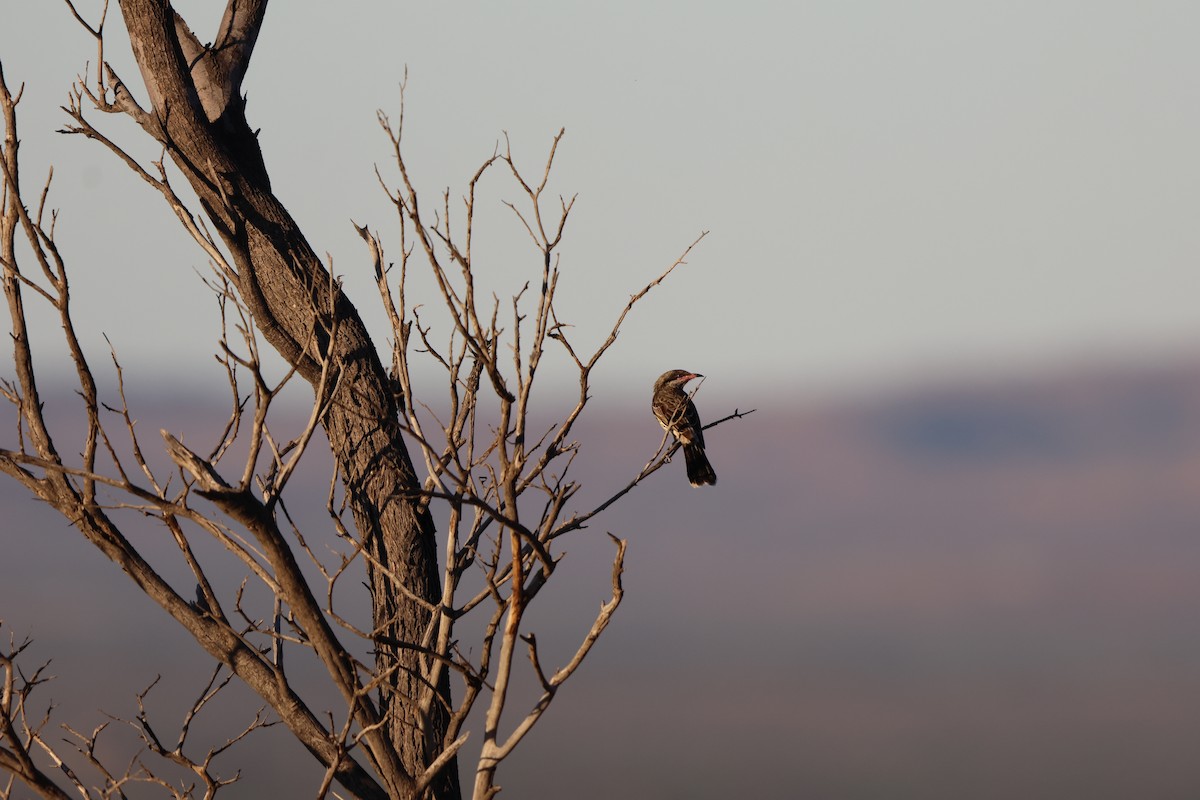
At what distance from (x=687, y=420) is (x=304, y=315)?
2.95 m

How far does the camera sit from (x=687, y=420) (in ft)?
29.1

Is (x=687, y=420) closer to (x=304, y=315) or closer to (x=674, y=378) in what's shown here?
(x=674, y=378)

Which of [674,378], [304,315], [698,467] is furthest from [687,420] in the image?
[304,315]

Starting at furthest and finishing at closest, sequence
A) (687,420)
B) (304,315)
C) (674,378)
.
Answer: (674,378) → (687,420) → (304,315)

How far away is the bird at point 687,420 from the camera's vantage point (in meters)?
9.03

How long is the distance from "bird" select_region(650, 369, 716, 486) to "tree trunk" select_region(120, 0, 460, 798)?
2.27m

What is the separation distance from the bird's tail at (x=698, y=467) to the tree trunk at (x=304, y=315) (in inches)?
101

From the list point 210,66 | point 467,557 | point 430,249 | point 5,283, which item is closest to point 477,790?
point 467,557

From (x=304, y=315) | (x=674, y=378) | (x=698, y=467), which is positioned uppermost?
(x=674, y=378)

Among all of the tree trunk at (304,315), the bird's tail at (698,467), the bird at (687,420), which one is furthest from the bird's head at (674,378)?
the tree trunk at (304,315)

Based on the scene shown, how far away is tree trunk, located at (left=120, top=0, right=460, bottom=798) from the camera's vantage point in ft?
24.3

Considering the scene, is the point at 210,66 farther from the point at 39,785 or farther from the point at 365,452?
the point at 39,785

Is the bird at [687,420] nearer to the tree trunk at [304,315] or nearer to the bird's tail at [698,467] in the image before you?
the bird's tail at [698,467]

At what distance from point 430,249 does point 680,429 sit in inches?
162
